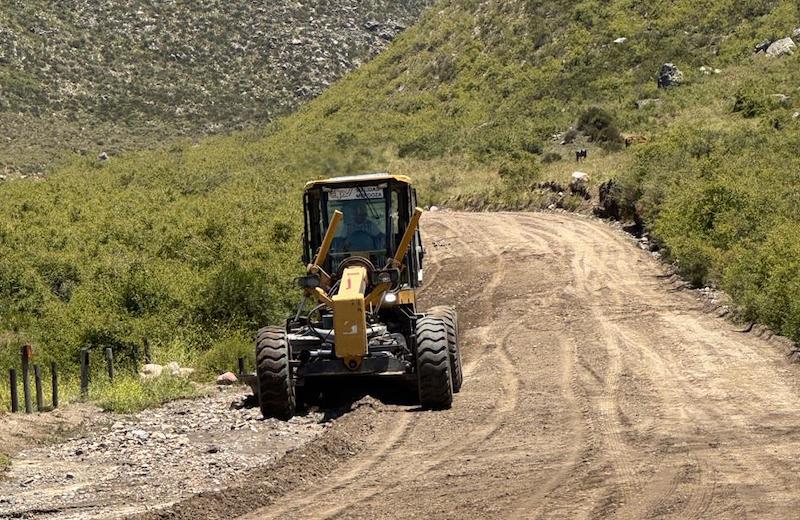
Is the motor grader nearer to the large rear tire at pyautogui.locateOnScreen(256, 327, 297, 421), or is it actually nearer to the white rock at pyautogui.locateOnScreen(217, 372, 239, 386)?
the large rear tire at pyautogui.locateOnScreen(256, 327, 297, 421)

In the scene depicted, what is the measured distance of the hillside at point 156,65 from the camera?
7144cm

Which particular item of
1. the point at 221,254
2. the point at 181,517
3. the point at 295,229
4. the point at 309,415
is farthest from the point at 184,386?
the point at 295,229

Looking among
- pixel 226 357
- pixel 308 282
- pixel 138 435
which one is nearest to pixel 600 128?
pixel 226 357

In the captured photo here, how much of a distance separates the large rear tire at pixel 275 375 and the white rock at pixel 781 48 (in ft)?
145

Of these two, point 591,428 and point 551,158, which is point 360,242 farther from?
point 551,158

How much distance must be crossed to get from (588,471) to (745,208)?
1638 cm

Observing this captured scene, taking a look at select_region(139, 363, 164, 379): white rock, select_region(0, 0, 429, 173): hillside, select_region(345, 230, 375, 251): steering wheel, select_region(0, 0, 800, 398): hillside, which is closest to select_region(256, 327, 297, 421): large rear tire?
select_region(345, 230, 375, 251): steering wheel

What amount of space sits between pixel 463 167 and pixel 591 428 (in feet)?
133

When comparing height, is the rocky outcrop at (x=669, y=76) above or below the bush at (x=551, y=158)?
above

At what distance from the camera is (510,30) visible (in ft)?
237

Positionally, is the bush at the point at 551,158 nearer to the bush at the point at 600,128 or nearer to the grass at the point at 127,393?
the bush at the point at 600,128

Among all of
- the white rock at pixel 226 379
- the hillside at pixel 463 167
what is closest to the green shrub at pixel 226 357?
the hillside at pixel 463 167

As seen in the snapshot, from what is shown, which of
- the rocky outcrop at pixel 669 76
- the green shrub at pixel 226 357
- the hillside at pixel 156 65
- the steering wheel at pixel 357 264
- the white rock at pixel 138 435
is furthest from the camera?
the hillside at pixel 156 65

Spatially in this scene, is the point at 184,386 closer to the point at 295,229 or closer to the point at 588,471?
the point at 588,471
